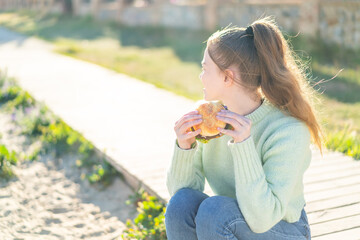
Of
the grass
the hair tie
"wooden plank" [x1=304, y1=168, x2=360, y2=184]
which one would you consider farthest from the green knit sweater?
"wooden plank" [x1=304, y1=168, x2=360, y2=184]

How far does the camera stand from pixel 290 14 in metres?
10.8

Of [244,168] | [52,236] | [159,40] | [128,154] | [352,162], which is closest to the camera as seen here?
[244,168]

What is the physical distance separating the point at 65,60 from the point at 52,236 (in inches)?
313

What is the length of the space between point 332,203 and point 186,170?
49.7 inches

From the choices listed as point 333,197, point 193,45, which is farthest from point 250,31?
point 193,45

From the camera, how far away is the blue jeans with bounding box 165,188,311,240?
84.4 inches

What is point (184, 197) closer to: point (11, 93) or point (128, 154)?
point (128, 154)

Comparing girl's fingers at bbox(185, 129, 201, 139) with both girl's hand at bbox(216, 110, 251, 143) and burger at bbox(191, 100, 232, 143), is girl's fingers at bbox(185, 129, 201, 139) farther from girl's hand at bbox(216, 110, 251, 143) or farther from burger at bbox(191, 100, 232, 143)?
girl's hand at bbox(216, 110, 251, 143)

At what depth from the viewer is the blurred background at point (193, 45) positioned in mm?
5652

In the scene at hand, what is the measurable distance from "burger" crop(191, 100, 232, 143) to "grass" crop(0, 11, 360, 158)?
74 cm

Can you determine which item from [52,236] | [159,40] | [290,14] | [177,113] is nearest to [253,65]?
[52,236]

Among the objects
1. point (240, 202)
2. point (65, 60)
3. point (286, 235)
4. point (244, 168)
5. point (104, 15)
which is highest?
point (244, 168)

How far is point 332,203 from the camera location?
10.7 ft

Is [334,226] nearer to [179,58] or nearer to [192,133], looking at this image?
[192,133]
